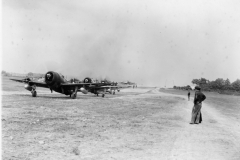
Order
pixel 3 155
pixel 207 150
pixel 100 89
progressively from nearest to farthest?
pixel 3 155 → pixel 207 150 → pixel 100 89

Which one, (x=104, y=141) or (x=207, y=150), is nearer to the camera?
(x=207, y=150)

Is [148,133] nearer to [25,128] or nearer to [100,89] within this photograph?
[25,128]

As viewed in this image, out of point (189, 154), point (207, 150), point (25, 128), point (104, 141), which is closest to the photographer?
point (189, 154)

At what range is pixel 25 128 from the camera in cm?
850

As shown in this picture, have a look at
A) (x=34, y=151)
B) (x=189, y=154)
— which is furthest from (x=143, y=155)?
(x=34, y=151)

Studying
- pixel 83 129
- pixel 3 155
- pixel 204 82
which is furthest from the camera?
pixel 204 82

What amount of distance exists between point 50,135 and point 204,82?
186 meters

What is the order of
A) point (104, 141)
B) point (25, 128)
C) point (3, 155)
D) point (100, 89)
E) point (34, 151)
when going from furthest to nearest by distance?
point (100, 89), point (25, 128), point (104, 141), point (34, 151), point (3, 155)

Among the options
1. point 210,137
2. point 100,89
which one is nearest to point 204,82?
point 100,89

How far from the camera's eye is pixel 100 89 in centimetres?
3809

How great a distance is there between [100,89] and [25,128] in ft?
97.1

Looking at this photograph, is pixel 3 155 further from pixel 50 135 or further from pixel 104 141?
pixel 104 141

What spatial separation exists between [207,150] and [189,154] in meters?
0.87

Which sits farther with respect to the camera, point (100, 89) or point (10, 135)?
point (100, 89)
